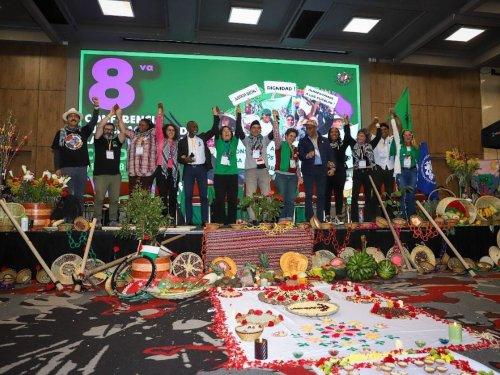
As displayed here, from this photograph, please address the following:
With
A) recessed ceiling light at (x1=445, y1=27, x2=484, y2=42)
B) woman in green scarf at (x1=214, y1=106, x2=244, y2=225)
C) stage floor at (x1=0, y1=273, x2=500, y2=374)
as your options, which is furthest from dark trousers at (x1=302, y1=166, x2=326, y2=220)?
recessed ceiling light at (x1=445, y1=27, x2=484, y2=42)

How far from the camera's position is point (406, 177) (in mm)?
5766

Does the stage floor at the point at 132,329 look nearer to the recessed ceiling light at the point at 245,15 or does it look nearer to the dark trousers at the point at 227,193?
the dark trousers at the point at 227,193

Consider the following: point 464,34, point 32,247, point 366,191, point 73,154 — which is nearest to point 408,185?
point 366,191

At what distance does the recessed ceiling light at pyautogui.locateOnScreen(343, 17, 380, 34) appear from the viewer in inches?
280

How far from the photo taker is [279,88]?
7859 millimetres

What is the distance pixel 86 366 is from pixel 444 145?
29.3ft

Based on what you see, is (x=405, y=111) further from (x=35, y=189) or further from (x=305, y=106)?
(x=35, y=189)

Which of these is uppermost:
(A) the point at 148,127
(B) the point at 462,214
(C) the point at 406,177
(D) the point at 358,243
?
(A) the point at 148,127

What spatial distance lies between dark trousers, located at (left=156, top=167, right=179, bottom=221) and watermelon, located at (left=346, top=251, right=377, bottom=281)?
248 centimetres

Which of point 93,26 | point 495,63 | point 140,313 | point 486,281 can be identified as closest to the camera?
point 140,313

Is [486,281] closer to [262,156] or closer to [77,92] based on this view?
[262,156]

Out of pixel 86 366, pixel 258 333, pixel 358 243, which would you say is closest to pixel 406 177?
pixel 358 243

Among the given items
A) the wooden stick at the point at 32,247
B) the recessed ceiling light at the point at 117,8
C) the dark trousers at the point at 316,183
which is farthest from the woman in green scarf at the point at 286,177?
the recessed ceiling light at the point at 117,8

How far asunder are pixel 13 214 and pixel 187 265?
1946mm
